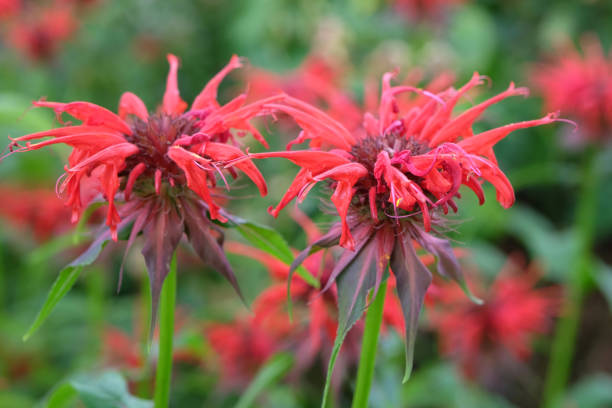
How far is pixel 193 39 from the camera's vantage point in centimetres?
293

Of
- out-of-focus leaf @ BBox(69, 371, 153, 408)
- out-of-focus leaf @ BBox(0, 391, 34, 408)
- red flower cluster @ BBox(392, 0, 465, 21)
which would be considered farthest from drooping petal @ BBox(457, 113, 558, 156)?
red flower cluster @ BBox(392, 0, 465, 21)

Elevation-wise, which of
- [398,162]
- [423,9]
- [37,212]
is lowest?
[37,212]

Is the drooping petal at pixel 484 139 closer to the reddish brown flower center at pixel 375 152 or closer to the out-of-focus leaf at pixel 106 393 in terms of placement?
the reddish brown flower center at pixel 375 152

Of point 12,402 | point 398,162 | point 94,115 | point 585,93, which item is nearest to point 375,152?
point 398,162

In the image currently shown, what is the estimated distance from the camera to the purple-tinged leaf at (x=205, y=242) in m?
0.62

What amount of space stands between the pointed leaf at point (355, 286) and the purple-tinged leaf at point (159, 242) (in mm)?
163

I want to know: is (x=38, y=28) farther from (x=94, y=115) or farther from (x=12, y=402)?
(x=94, y=115)

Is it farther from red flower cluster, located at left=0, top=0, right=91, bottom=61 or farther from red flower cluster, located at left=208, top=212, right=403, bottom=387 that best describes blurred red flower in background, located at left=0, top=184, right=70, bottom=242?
red flower cluster, located at left=0, top=0, right=91, bottom=61

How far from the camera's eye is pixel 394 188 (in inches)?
22.7

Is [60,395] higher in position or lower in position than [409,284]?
lower

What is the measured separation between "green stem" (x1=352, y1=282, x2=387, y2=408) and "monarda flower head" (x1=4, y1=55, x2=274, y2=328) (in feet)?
0.45

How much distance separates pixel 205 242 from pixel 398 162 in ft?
0.68

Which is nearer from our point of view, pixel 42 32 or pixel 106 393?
pixel 106 393

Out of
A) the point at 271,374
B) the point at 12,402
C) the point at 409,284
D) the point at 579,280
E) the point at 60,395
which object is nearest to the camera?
the point at 409,284
